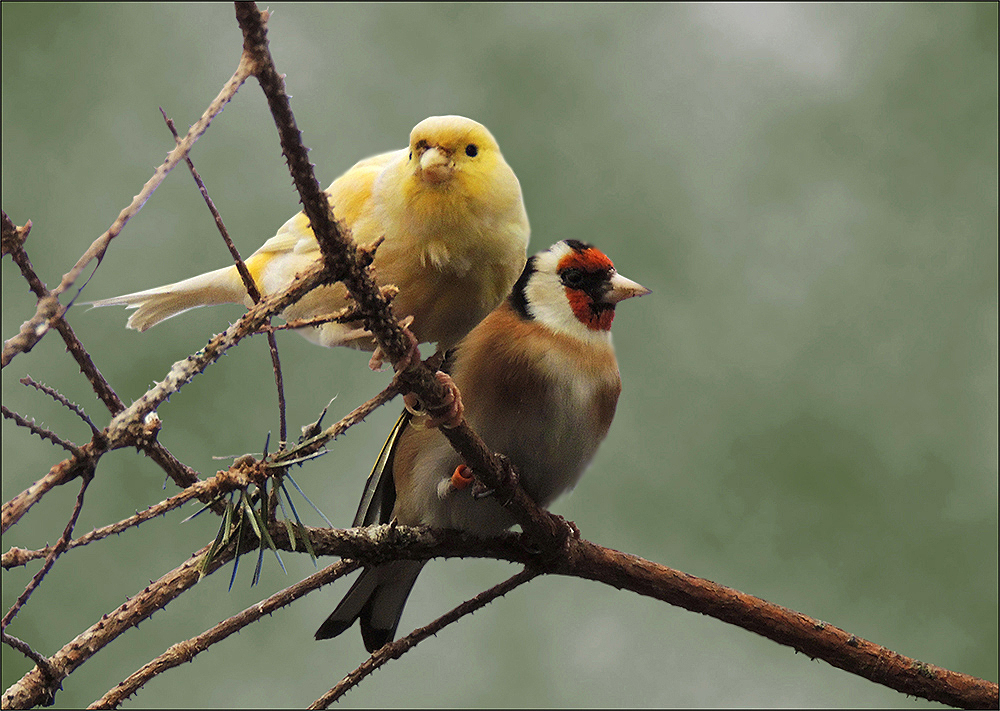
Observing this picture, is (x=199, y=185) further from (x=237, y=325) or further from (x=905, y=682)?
(x=905, y=682)

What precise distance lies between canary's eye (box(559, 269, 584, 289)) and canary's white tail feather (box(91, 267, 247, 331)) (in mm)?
500

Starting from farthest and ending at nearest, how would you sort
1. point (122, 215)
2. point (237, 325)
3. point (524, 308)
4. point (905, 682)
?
point (524, 308) → point (905, 682) → point (237, 325) → point (122, 215)

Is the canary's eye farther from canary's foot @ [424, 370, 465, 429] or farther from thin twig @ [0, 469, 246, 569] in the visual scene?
thin twig @ [0, 469, 246, 569]

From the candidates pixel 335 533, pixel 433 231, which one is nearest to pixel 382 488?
pixel 335 533

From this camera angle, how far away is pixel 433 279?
1.04 meters

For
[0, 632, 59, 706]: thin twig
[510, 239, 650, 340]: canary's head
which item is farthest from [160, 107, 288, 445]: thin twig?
[510, 239, 650, 340]: canary's head

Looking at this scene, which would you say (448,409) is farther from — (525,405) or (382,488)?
(382,488)

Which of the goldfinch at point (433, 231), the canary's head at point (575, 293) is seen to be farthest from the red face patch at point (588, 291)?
the goldfinch at point (433, 231)

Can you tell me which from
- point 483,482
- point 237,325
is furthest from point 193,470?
point 237,325

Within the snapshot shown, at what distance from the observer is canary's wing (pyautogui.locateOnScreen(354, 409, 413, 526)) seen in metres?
1.40

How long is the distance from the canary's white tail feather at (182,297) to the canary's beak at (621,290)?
0.55 meters

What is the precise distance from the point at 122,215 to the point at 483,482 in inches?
26.4

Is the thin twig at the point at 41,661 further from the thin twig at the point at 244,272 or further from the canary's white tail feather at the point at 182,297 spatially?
the canary's white tail feather at the point at 182,297

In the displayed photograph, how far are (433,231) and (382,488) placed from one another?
1.91ft
